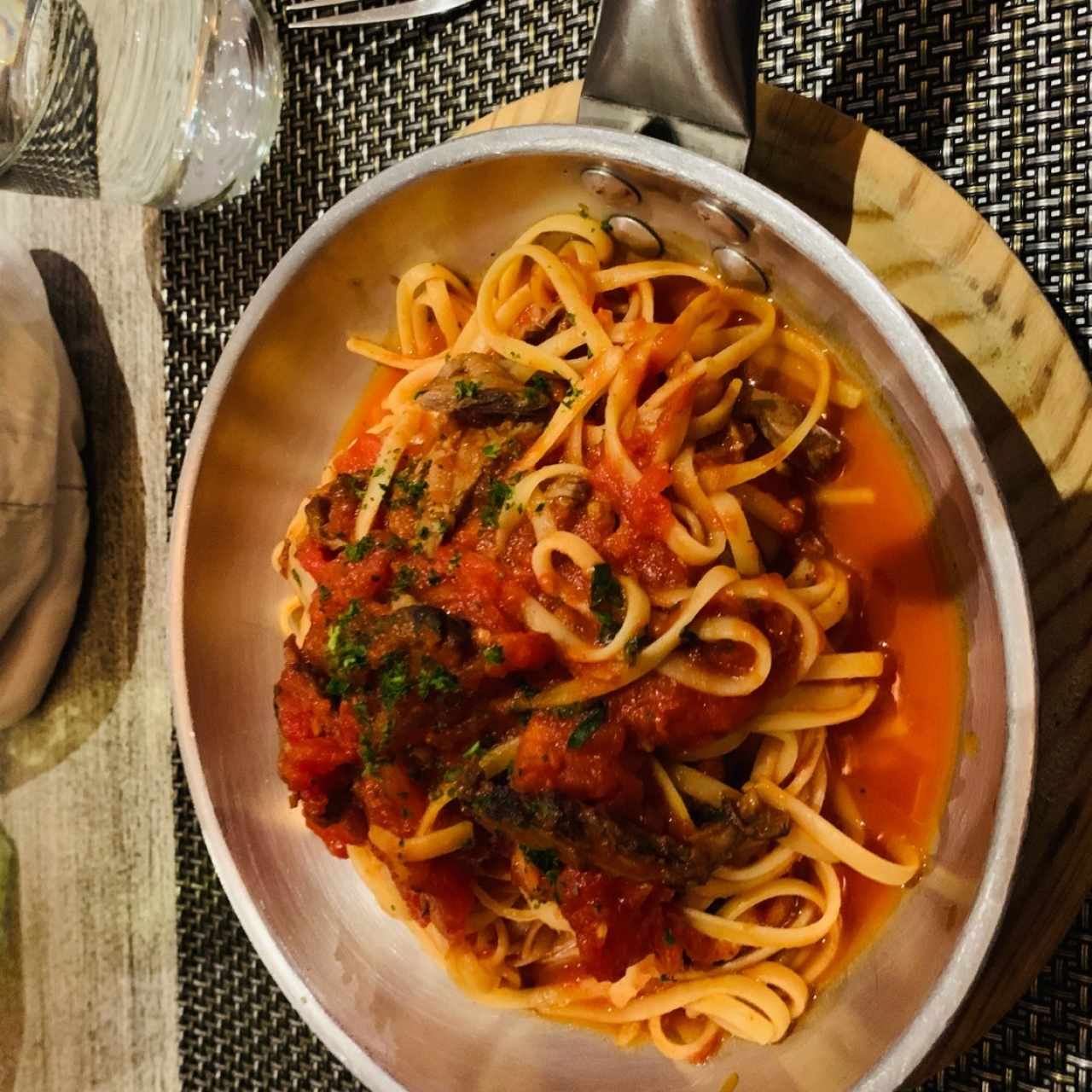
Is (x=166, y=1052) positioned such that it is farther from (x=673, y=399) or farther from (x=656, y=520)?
(x=673, y=399)

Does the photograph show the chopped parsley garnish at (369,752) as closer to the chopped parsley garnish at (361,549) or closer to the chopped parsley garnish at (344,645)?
the chopped parsley garnish at (344,645)

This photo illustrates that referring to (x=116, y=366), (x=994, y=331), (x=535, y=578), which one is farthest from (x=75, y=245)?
(x=994, y=331)

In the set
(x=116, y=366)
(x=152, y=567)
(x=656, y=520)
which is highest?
(x=656, y=520)

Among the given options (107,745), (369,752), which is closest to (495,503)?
(369,752)

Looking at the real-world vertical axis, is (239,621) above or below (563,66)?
below

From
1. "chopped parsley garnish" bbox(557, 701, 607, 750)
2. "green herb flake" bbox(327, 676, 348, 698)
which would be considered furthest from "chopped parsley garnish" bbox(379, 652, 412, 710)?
"chopped parsley garnish" bbox(557, 701, 607, 750)

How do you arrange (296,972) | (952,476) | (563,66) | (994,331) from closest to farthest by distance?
(952,476) < (994,331) < (296,972) < (563,66)

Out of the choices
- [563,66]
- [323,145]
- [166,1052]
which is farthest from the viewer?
[166,1052]

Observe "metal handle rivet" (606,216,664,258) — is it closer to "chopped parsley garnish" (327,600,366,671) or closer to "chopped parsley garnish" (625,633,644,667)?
"chopped parsley garnish" (625,633,644,667)
